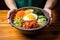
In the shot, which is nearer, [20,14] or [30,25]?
[30,25]

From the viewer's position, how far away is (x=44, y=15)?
1207mm

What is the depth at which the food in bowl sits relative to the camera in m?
1.08

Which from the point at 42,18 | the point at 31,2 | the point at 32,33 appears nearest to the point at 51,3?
the point at 31,2

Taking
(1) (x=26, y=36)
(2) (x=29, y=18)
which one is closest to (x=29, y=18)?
(2) (x=29, y=18)

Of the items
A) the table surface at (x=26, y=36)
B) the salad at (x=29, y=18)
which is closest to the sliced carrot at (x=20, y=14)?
the salad at (x=29, y=18)

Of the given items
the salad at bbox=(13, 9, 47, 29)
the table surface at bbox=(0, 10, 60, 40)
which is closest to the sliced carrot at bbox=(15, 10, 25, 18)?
the salad at bbox=(13, 9, 47, 29)

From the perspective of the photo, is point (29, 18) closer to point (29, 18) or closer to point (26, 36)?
point (29, 18)

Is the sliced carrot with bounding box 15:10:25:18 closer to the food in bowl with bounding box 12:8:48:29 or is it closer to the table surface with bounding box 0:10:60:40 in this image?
the food in bowl with bounding box 12:8:48:29

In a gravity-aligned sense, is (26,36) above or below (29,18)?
below

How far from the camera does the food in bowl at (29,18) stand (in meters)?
1.08

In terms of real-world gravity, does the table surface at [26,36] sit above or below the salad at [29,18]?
below

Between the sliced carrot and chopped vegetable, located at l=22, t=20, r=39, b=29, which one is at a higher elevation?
the sliced carrot

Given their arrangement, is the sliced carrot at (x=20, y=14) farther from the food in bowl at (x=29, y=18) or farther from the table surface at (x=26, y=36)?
the table surface at (x=26, y=36)

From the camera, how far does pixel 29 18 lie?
1153 mm
